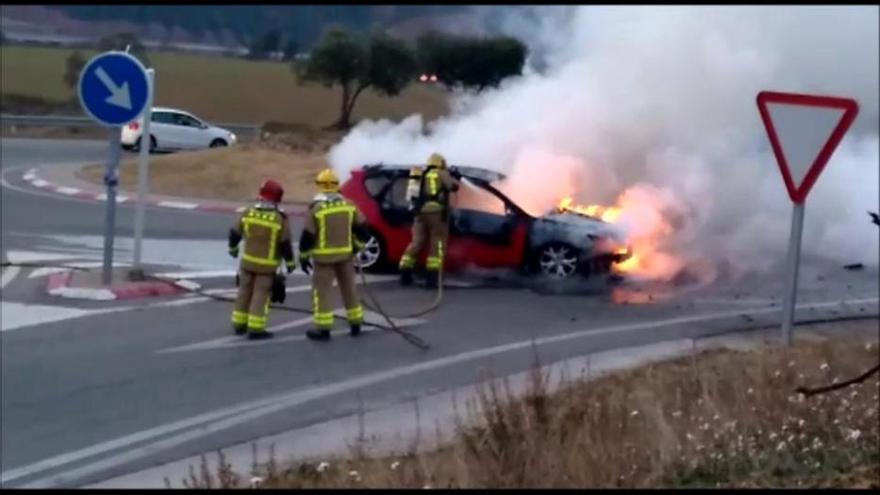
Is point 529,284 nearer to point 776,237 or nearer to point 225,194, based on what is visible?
point 776,237

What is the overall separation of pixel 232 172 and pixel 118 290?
7.97 meters

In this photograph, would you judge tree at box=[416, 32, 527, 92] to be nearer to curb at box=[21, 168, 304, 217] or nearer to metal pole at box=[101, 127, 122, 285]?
curb at box=[21, 168, 304, 217]

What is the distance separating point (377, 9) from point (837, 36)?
640 centimetres

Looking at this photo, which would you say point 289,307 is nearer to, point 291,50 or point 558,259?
point 558,259

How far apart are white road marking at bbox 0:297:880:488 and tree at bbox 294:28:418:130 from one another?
7.31 meters

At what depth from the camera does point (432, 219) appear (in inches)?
646

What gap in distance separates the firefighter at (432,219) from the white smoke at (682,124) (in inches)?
59.9

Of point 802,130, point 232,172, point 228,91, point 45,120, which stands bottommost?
point 232,172

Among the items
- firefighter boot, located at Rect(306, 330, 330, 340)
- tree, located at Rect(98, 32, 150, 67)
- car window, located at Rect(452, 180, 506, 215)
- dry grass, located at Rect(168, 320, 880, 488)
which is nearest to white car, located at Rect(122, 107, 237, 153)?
tree, located at Rect(98, 32, 150, 67)

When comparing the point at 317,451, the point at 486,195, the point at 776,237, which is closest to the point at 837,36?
the point at 776,237

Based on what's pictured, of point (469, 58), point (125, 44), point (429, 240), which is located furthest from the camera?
point (469, 58)

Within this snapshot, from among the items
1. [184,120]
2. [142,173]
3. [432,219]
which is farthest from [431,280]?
[184,120]

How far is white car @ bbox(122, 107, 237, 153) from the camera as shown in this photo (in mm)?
18219

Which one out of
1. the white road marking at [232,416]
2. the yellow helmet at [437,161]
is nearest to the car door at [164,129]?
the yellow helmet at [437,161]
